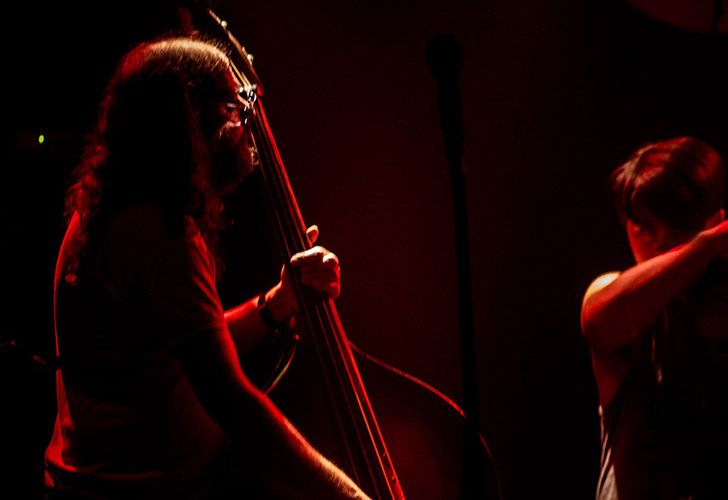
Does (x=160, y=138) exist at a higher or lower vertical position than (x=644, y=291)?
higher

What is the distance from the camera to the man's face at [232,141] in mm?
1276

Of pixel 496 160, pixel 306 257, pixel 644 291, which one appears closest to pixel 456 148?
pixel 306 257

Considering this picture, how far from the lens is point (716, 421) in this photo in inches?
51.8

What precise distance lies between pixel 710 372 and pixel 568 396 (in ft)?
2.30

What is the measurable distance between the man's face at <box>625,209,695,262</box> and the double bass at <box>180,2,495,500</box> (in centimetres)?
Answer: 65

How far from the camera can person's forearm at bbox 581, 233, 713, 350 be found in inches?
53.8

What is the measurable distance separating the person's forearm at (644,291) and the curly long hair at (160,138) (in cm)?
85

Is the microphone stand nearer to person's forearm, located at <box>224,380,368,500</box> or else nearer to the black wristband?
person's forearm, located at <box>224,380,368,500</box>

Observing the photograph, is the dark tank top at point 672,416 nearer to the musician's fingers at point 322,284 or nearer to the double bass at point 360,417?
the double bass at point 360,417

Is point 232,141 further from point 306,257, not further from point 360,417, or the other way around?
point 360,417

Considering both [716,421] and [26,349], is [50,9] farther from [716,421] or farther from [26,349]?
[716,421]

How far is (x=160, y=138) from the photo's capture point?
1253 mm

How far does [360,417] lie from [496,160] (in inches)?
41.8

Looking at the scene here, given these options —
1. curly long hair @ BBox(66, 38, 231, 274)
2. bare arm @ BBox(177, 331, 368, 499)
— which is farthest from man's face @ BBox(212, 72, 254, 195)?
bare arm @ BBox(177, 331, 368, 499)
